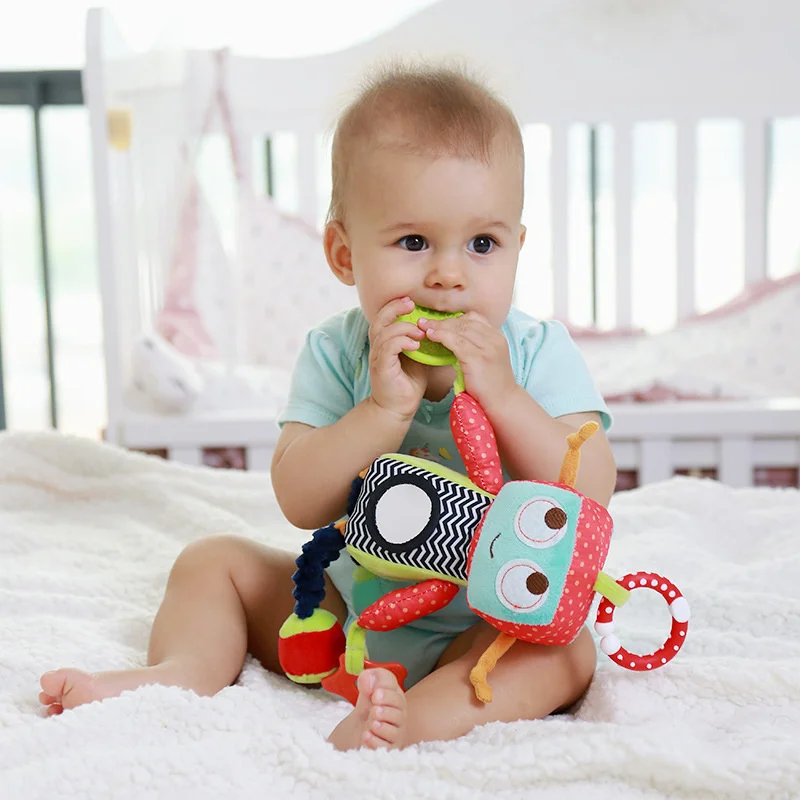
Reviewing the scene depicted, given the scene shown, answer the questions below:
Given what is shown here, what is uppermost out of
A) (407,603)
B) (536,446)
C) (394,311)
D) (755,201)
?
(755,201)

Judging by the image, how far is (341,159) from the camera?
85 centimetres

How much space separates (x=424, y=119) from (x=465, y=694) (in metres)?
0.43

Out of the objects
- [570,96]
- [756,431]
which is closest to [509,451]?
[756,431]

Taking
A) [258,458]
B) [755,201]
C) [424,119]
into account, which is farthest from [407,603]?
[755,201]

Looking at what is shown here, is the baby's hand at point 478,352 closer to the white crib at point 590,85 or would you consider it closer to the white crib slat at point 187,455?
the white crib slat at point 187,455

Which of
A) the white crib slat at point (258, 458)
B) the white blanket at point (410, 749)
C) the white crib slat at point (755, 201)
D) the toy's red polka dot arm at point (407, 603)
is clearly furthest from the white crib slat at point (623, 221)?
the toy's red polka dot arm at point (407, 603)

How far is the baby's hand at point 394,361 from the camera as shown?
2.61ft

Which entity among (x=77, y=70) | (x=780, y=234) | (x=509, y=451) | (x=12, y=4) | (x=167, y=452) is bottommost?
(x=167, y=452)

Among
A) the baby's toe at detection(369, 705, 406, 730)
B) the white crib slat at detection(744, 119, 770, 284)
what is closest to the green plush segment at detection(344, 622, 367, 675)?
the baby's toe at detection(369, 705, 406, 730)

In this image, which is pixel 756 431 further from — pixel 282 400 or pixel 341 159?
pixel 341 159

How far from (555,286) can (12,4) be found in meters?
1.58

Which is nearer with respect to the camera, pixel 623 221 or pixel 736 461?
pixel 736 461

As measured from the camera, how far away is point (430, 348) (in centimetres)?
82

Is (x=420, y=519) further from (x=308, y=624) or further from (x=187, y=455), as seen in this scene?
(x=187, y=455)
